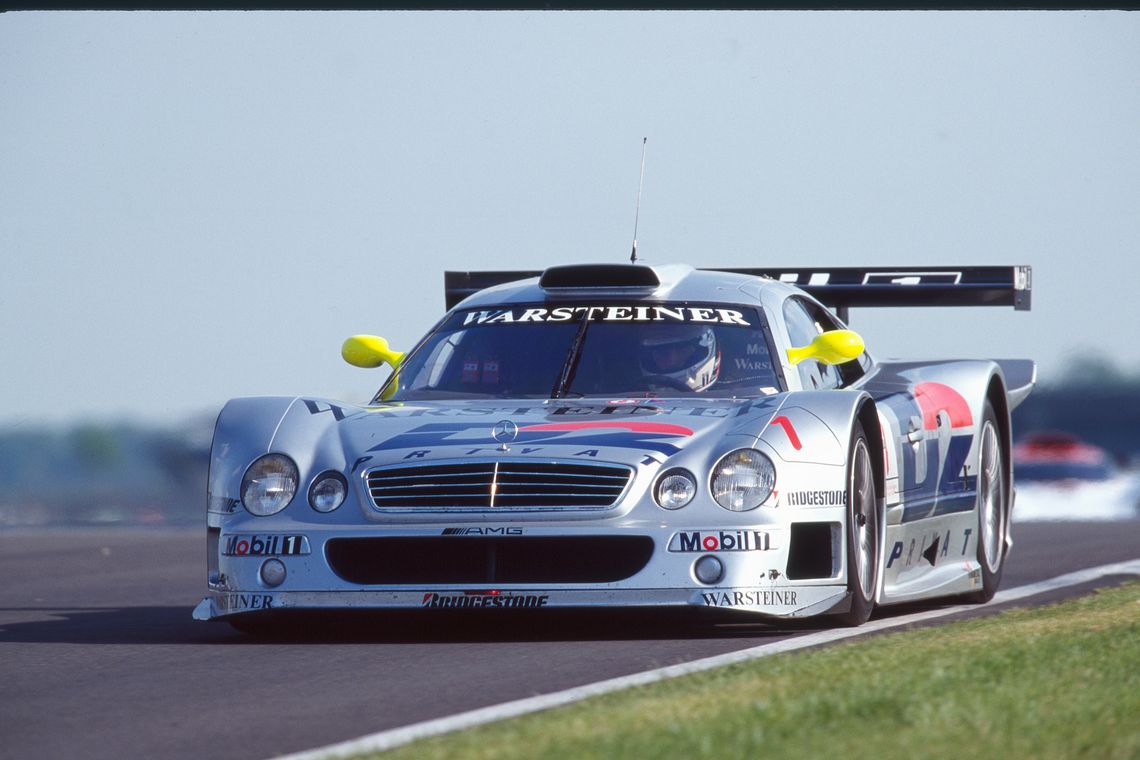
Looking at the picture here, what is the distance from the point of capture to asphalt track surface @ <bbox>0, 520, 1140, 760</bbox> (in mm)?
5016

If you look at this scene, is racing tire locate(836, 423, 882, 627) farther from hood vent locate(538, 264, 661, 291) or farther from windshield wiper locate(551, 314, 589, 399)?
hood vent locate(538, 264, 661, 291)

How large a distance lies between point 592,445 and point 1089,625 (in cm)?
182

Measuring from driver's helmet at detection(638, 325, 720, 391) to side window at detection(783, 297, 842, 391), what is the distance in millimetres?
371

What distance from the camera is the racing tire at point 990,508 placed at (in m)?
9.06

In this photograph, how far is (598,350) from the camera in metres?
8.13

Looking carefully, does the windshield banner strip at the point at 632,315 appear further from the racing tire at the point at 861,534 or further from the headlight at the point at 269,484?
the headlight at the point at 269,484

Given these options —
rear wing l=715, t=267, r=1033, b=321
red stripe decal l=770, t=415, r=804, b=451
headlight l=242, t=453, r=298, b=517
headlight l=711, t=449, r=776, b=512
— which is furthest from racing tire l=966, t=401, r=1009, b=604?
headlight l=242, t=453, r=298, b=517

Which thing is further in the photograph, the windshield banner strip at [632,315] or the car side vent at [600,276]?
the car side vent at [600,276]

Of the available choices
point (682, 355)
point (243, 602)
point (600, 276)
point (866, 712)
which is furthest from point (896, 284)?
point (866, 712)

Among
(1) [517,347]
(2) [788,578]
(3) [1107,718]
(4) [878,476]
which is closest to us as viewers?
(3) [1107,718]

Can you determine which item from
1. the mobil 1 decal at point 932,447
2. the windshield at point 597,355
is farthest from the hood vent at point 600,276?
the mobil 1 decal at point 932,447

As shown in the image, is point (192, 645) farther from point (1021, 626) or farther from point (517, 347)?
point (1021, 626)

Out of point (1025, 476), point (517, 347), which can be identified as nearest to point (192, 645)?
point (517, 347)

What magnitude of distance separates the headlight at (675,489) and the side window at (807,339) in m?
1.39
